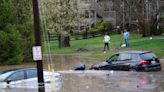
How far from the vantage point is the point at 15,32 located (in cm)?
4109

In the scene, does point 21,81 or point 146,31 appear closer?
point 21,81

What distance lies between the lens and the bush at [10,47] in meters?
40.2

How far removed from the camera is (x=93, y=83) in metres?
24.6

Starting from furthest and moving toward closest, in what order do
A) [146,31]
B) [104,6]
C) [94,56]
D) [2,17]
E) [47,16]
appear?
[104,6], [146,31], [47,16], [94,56], [2,17]

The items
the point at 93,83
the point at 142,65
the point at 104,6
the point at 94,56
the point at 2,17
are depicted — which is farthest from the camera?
the point at 104,6

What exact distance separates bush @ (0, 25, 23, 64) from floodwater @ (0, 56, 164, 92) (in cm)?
1007

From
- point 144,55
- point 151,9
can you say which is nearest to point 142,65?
point 144,55

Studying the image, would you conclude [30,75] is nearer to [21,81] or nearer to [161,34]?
[21,81]

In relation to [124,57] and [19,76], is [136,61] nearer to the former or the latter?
[124,57]

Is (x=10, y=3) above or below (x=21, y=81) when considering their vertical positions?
above

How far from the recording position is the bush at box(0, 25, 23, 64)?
40250 mm

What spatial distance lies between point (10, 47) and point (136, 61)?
1552cm

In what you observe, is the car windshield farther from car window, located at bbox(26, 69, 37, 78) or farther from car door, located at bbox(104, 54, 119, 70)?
car door, located at bbox(104, 54, 119, 70)

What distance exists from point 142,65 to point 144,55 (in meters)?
0.67
